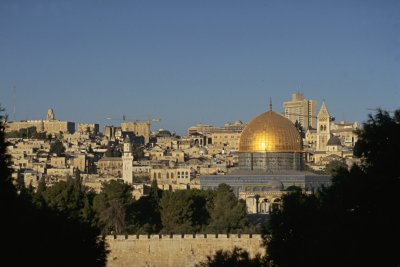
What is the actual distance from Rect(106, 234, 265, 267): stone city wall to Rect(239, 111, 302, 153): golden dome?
127ft

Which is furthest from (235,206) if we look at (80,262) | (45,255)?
(45,255)

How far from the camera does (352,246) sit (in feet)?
95.8

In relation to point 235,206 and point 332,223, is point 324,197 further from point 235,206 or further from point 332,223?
point 235,206

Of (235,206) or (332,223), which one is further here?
(235,206)

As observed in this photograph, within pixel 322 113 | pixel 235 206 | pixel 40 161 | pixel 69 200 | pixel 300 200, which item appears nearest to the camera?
pixel 300 200

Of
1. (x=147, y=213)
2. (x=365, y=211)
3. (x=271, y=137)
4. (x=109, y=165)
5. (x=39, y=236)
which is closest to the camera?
(x=365, y=211)

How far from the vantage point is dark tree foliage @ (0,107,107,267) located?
2869cm

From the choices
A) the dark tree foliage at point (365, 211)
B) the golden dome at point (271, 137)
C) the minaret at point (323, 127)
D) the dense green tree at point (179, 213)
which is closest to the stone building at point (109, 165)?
the minaret at point (323, 127)

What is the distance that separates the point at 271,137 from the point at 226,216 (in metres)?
29.5

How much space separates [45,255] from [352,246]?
27.8 ft

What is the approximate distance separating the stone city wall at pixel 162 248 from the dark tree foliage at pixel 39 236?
13.5 m

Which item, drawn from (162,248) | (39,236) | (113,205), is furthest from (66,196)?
(39,236)

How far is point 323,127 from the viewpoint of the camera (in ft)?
547

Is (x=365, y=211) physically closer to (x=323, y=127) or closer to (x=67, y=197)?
(x=67, y=197)
